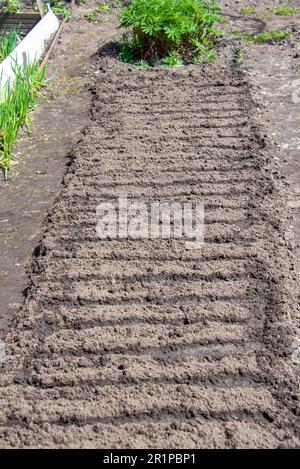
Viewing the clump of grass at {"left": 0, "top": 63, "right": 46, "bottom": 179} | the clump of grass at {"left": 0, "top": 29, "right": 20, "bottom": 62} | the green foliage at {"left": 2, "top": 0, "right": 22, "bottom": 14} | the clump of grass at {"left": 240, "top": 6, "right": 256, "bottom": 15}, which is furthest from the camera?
the clump of grass at {"left": 240, "top": 6, "right": 256, "bottom": 15}

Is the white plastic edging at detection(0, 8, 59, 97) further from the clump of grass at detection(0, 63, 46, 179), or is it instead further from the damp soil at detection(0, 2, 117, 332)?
the damp soil at detection(0, 2, 117, 332)

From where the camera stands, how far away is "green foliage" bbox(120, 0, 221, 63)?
6.37m

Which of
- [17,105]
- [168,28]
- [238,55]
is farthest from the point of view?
[238,55]

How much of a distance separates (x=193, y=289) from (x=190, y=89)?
9.72ft

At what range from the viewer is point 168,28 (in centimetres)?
632

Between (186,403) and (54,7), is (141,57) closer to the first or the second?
(54,7)

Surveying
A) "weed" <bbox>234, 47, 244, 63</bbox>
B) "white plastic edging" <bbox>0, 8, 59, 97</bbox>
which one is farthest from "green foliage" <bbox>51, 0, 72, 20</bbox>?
"weed" <bbox>234, 47, 244, 63</bbox>

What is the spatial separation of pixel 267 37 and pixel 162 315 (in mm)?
4801

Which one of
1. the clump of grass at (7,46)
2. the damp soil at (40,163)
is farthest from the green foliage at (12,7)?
the clump of grass at (7,46)

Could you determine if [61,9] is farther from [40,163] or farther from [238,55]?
[40,163]

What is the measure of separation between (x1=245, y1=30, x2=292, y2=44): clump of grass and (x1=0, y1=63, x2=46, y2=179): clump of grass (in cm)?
245

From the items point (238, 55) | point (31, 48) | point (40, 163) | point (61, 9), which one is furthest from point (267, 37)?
point (40, 163)

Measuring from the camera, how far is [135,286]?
3596 mm
